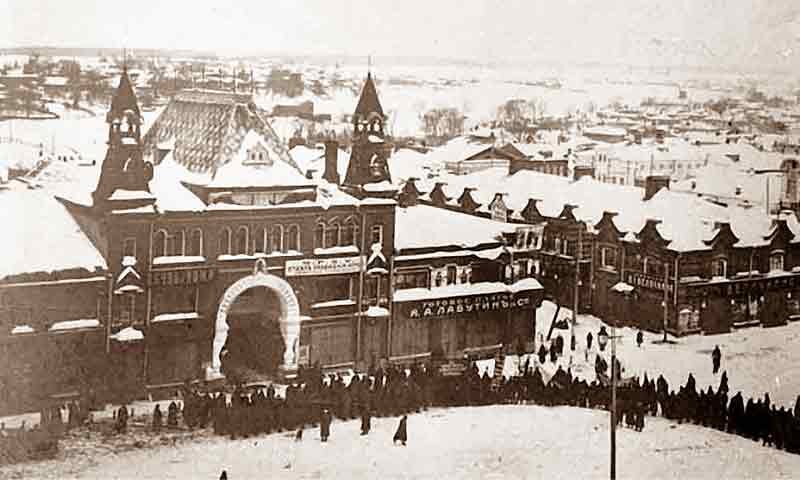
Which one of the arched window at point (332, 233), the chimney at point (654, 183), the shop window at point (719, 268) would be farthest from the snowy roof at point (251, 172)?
the shop window at point (719, 268)

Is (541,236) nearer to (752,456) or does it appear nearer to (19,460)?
(752,456)

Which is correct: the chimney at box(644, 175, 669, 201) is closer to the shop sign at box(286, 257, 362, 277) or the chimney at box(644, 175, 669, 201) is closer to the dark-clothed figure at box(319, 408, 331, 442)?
the shop sign at box(286, 257, 362, 277)

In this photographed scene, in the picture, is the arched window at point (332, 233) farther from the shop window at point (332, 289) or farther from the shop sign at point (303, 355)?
the shop sign at point (303, 355)

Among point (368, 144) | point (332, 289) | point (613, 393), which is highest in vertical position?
point (368, 144)

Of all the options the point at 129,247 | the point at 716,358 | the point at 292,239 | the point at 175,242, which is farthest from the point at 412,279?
the point at 716,358

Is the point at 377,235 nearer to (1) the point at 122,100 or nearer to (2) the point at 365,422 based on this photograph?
(2) the point at 365,422

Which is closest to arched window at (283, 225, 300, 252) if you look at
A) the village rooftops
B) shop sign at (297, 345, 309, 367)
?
shop sign at (297, 345, 309, 367)
